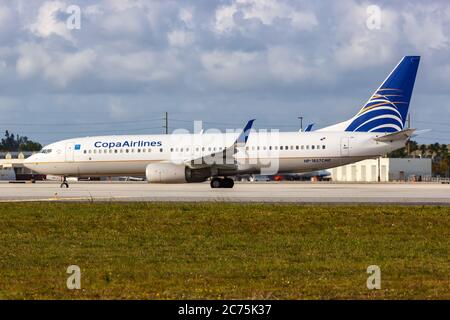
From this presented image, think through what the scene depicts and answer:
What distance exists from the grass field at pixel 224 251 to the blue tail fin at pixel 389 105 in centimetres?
2583

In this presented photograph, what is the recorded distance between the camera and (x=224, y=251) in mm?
18844

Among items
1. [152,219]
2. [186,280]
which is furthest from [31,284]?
[152,219]

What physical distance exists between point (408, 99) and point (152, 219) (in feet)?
110

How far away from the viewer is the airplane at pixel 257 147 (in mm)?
53625

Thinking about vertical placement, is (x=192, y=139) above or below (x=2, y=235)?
above

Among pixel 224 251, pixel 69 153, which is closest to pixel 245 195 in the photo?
pixel 69 153

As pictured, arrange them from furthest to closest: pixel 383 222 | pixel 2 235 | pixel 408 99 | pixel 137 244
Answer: pixel 408 99
pixel 383 222
pixel 2 235
pixel 137 244

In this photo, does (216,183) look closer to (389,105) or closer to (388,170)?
(389,105)

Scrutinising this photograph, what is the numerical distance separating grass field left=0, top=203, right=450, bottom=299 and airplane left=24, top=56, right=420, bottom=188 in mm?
23293

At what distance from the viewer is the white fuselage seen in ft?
178

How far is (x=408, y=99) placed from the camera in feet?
184
